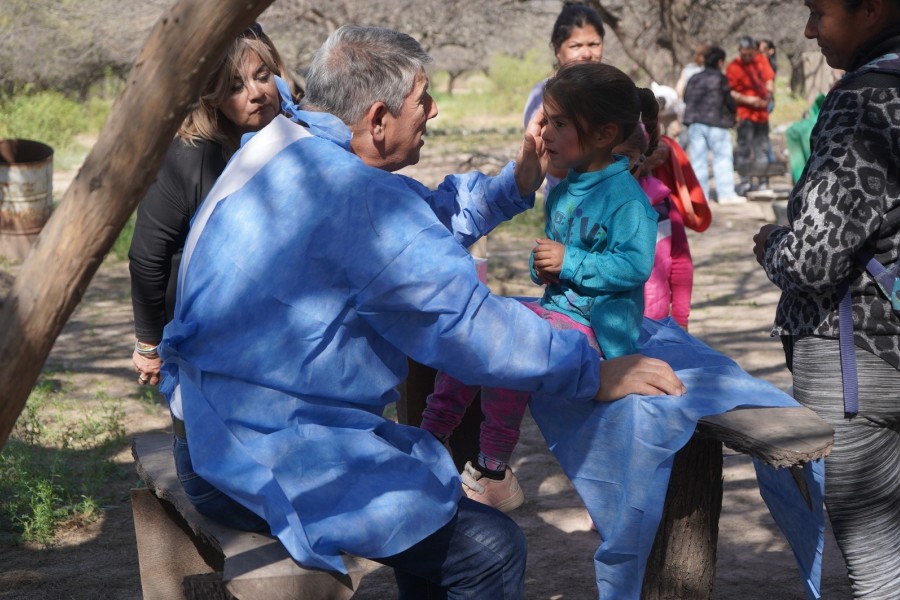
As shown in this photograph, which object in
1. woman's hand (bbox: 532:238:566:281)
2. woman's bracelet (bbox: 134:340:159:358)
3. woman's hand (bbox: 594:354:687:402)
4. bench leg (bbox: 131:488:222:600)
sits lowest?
bench leg (bbox: 131:488:222:600)

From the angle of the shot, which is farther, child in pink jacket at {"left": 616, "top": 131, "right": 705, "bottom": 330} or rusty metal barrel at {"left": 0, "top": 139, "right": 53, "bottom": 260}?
rusty metal barrel at {"left": 0, "top": 139, "right": 53, "bottom": 260}

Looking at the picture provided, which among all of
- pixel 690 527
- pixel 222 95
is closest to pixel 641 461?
pixel 690 527

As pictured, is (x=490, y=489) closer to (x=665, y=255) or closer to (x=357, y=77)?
(x=357, y=77)

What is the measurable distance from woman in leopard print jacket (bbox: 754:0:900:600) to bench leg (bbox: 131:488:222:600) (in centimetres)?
176

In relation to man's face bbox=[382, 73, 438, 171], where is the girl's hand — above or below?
below

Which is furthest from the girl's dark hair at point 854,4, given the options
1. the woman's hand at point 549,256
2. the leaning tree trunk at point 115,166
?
the leaning tree trunk at point 115,166

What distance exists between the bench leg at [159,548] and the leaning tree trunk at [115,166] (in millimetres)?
1399

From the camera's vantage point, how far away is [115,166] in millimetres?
1746

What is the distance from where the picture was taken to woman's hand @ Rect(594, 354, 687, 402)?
2510 mm

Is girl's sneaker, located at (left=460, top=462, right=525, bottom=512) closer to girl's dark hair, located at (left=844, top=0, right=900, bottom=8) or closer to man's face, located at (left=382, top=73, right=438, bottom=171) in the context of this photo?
man's face, located at (left=382, top=73, right=438, bottom=171)

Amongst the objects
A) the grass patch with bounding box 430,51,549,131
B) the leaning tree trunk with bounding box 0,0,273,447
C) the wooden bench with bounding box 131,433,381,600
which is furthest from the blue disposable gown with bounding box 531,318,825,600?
the grass patch with bounding box 430,51,549,131

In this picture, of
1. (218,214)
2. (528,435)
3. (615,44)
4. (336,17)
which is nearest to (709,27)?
(336,17)

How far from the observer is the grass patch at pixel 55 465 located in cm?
435

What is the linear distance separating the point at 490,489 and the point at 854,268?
3.94ft
